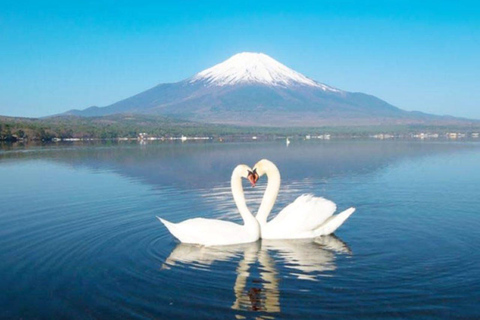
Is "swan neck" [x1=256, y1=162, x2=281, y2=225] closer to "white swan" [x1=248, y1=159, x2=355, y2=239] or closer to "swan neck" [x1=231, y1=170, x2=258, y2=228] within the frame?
"white swan" [x1=248, y1=159, x2=355, y2=239]

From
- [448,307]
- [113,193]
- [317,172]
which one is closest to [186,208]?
[113,193]

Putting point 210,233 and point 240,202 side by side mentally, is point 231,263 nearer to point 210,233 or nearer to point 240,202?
point 210,233

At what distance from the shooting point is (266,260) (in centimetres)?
1074

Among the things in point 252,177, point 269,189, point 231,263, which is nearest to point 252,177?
point 252,177

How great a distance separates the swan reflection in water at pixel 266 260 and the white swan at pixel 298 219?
0.19 m

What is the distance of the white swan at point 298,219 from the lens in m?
12.5

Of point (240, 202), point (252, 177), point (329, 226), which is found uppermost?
point (252, 177)

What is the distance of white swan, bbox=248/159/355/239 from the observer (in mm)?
12461

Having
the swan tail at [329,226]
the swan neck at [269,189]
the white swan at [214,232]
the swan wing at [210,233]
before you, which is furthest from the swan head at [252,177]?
the swan tail at [329,226]

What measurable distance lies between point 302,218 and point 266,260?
2085mm

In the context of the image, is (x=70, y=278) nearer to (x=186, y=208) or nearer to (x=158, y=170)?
(x=186, y=208)

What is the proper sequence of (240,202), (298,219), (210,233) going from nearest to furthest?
(210,233) < (298,219) < (240,202)

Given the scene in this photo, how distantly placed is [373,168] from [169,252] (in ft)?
73.0

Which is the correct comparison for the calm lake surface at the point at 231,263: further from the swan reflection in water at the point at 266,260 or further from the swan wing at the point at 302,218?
the swan wing at the point at 302,218
